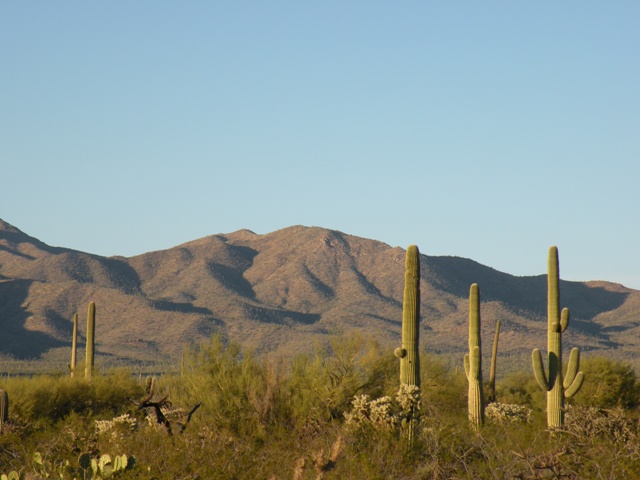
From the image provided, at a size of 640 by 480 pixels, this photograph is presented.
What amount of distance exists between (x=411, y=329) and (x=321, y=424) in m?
2.67

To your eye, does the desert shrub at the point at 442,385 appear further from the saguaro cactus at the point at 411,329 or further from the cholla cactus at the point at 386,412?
the cholla cactus at the point at 386,412

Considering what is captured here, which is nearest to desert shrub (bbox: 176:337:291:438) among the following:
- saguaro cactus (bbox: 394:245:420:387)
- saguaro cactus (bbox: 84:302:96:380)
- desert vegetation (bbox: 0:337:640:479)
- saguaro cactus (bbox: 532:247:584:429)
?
desert vegetation (bbox: 0:337:640:479)

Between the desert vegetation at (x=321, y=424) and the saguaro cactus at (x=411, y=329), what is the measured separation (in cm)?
2

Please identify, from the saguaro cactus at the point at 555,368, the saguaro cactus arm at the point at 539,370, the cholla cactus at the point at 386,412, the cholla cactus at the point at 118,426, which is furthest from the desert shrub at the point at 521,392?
the cholla cactus at the point at 118,426

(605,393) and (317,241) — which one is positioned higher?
(317,241)

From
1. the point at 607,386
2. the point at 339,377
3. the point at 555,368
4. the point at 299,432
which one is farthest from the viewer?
the point at 607,386

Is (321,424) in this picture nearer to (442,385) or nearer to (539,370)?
(539,370)

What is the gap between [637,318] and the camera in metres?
113

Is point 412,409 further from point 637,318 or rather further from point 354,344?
point 637,318

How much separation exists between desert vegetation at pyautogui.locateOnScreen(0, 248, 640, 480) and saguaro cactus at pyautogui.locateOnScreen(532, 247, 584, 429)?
1.2 inches

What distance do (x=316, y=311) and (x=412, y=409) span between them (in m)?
97.0

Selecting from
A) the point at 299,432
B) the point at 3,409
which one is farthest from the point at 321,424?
the point at 3,409

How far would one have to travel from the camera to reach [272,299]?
120m

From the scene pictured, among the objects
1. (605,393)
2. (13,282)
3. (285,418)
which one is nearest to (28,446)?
(285,418)
